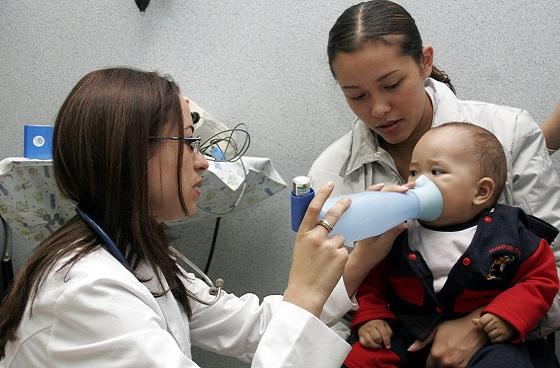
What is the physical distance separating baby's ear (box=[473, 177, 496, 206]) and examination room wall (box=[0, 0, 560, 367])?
2.29ft

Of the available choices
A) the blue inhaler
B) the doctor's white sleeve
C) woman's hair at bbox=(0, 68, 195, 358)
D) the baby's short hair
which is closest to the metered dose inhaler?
the blue inhaler

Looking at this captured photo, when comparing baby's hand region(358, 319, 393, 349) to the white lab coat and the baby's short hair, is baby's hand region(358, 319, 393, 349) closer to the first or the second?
the white lab coat

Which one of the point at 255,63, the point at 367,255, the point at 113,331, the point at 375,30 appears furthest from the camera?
the point at 255,63

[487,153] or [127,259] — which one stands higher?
[487,153]

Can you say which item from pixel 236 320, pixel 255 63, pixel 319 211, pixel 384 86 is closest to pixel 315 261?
A: pixel 319 211

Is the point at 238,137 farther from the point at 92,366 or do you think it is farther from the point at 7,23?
the point at 92,366

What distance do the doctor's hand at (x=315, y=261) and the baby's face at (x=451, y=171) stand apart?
29 centimetres

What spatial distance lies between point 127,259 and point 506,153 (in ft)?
2.96

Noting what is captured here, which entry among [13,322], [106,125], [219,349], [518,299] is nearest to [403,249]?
[518,299]

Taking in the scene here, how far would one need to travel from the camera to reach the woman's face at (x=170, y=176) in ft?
3.66

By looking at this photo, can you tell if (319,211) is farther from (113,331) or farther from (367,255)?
(113,331)

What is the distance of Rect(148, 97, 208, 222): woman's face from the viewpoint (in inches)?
43.9

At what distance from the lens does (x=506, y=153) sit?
1.40 metres

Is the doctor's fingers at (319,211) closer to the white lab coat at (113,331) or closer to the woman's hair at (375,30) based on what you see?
the white lab coat at (113,331)
